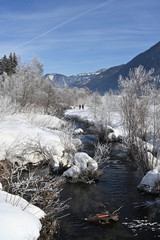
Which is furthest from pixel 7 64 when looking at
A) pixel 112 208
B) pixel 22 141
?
pixel 112 208

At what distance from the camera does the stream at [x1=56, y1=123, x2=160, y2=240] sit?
7.78m

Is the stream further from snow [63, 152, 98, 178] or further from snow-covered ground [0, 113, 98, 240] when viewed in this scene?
snow-covered ground [0, 113, 98, 240]

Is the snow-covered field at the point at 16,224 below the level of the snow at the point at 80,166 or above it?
above

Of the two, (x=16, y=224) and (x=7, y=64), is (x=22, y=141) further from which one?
(x=7, y=64)

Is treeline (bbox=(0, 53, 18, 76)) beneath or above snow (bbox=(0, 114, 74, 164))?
above

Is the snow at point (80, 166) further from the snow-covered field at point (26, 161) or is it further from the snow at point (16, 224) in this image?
the snow at point (16, 224)

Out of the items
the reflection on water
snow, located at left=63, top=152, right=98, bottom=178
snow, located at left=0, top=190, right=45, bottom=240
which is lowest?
the reflection on water

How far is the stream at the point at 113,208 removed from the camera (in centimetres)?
778

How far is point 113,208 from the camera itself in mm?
9508

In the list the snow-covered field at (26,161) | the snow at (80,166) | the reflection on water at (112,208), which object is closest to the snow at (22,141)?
the snow-covered field at (26,161)

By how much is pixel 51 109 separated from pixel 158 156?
95.8 ft

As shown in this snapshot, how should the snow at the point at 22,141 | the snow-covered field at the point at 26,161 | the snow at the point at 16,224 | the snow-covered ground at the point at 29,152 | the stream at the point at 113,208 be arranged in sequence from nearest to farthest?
the snow at the point at 16,224, the snow-covered field at the point at 26,161, the snow-covered ground at the point at 29,152, the stream at the point at 113,208, the snow at the point at 22,141

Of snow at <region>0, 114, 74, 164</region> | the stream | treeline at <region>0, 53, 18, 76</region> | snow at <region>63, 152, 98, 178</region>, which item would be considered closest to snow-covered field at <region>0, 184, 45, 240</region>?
the stream

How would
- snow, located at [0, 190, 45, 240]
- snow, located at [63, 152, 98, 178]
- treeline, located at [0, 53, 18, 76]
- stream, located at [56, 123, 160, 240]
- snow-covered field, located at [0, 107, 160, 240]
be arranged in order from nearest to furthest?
snow, located at [0, 190, 45, 240]
snow-covered field, located at [0, 107, 160, 240]
stream, located at [56, 123, 160, 240]
snow, located at [63, 152, 98, 178]
treeline, located at [0, 53, 18, 76]
